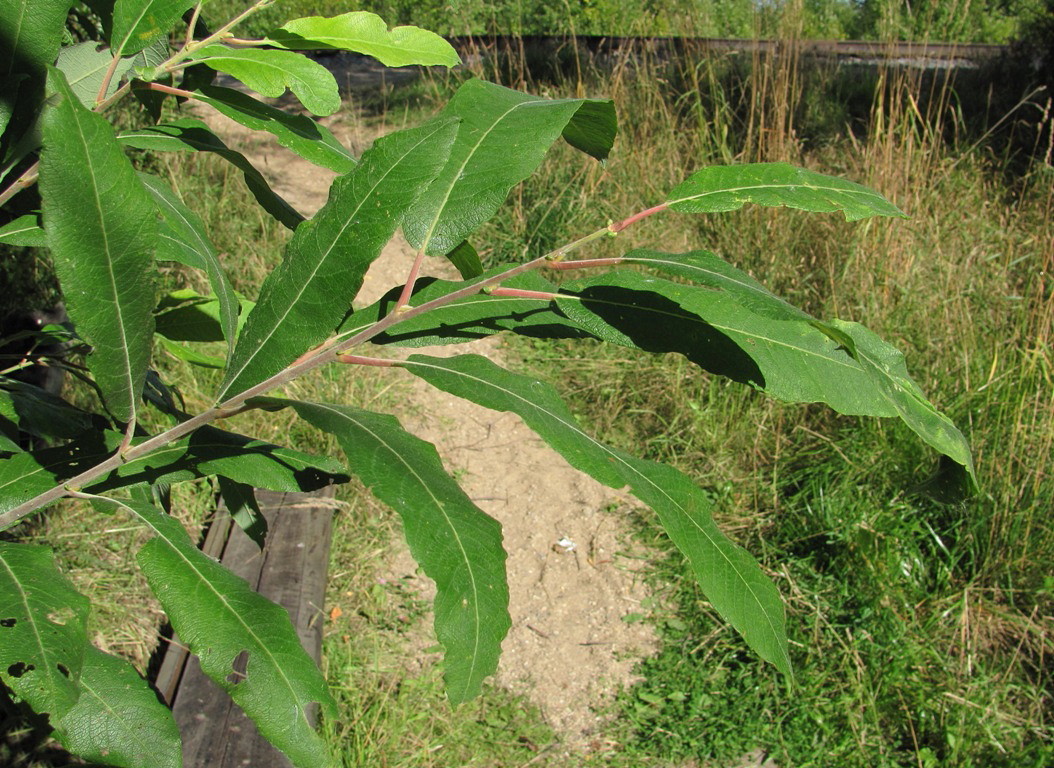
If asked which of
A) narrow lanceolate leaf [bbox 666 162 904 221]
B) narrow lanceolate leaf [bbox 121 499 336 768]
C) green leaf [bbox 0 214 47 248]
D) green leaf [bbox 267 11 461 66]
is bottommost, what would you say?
narrow lanceolate leaf [bbox 121 499 336 768]

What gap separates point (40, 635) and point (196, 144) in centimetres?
57

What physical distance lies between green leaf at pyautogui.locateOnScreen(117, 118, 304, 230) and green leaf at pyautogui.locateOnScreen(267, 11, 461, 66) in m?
0.14

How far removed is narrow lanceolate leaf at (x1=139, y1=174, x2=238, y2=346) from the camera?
881 millimetres

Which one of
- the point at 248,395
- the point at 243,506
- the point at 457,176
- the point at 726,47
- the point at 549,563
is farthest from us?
the point at 726,47

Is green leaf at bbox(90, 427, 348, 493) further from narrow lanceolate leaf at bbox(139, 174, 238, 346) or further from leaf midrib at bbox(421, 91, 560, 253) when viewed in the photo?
leaf midrib at bbox(421, 91, 560, 253)

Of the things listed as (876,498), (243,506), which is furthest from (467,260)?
(876,498)

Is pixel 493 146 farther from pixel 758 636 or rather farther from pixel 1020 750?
pixel 1020 750

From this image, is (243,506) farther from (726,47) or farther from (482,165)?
(726,47)

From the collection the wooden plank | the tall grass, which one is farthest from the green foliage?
the tall grass

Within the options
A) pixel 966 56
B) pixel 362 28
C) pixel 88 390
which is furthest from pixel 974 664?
pixel 966 56

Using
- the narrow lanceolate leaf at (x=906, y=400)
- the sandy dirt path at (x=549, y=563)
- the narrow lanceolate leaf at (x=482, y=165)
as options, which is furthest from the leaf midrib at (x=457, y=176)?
the sandy dirt path at (x=549, y=563)

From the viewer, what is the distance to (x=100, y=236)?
66 centimetres

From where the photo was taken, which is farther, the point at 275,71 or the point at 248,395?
the point at 275,71

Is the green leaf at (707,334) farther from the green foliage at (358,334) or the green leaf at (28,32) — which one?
the green leaf at (28,32)
